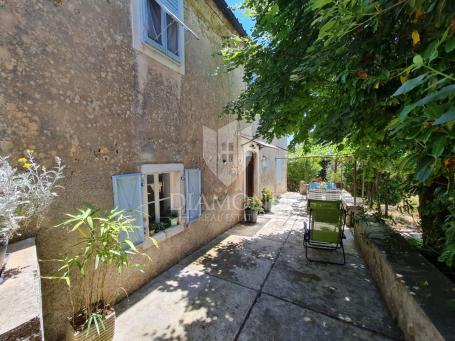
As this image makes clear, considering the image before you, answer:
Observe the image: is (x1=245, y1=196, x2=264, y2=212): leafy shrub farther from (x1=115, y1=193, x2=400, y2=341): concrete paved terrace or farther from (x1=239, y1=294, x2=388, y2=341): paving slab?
(x1=239, y1=294, x2=388, y2=341): paving slab

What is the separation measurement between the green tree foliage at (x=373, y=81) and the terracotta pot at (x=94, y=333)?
122 inches

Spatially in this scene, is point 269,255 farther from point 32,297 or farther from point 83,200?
point 32,297

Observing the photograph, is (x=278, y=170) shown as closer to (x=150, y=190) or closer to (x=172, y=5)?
(x=150, y=190)

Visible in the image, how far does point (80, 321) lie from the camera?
2287mm

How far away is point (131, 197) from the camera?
3217 millimetres

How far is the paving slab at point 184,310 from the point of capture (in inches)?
100.0

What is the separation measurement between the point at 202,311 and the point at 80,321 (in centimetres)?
145

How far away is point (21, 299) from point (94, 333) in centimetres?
120

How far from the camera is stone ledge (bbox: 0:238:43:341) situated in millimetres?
1174

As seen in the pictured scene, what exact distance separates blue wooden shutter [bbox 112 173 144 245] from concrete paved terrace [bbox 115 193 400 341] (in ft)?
3.26

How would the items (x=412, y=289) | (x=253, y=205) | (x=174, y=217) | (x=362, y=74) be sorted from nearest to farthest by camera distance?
(x=362, y=74), (x=412, y=289), (x=174, y=217), (x=253, y=205)

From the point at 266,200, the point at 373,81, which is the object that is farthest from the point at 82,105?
the point at 266,200

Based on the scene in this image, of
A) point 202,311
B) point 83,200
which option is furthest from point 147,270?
point 83,200

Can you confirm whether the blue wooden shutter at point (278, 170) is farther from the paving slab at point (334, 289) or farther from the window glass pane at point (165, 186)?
the window glass pane at point (165, 186)
